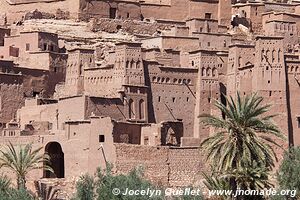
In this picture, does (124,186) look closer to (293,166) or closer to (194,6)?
(293,166)

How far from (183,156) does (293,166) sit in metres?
5.88

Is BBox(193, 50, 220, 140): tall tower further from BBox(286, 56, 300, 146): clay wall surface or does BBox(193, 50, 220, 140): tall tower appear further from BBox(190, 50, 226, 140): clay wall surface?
BBox(286, 56, 300, 146): clay wall surface

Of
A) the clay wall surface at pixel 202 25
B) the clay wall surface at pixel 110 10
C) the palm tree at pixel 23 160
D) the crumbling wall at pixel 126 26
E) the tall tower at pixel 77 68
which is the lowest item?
the palm tree at pixel 23 160

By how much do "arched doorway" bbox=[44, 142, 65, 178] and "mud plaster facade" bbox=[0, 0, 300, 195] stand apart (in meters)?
0.05

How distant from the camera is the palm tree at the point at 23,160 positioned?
149ft

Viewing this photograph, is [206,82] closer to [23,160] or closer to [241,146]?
[23,160]

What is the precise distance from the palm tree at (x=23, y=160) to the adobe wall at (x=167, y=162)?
132 inches

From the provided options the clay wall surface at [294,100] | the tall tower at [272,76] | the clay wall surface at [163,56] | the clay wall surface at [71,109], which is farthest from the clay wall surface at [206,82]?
the clay wall surface at [71,109]

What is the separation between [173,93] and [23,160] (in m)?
8.80

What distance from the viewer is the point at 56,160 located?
160 feet

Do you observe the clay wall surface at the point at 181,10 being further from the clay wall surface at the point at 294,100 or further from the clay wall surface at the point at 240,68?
the clay wall surface at the point at 294,100

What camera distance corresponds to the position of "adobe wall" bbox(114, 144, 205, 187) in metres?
45.5

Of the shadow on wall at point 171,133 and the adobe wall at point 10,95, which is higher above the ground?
the adobe wall at point 10,95

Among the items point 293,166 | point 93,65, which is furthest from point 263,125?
point 93,65
